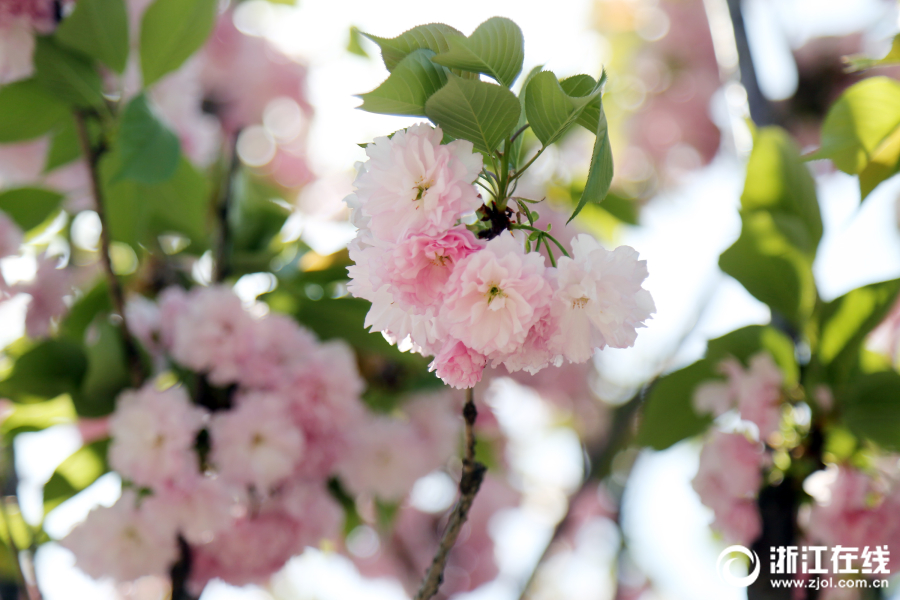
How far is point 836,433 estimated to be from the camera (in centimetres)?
82

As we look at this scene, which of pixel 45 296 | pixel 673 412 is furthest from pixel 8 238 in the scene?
pixel 673 412

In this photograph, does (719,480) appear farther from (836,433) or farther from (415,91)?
(415,91)

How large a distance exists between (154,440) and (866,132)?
81 centimetres

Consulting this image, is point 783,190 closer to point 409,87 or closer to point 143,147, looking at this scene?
point 409,87

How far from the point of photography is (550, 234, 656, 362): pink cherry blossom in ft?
1.31

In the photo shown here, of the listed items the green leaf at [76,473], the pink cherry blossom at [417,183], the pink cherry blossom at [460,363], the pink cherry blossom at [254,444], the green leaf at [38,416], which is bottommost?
the green leaf at [76,473]

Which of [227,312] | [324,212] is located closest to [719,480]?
[227,312]

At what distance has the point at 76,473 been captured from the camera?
2.86 feet

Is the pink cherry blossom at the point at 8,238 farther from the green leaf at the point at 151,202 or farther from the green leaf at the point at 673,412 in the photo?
the green leaf at the point at 673,412

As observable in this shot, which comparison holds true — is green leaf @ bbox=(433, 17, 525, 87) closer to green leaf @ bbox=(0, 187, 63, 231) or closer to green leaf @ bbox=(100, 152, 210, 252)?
green leaf @ bbox=(100, 152, 210, 252)

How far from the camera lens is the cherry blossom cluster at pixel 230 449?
0.76 m

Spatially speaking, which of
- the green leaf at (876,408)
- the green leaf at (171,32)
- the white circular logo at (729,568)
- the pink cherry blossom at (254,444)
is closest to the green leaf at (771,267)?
the green leaf at (876,408)

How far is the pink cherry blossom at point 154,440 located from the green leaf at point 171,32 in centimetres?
38

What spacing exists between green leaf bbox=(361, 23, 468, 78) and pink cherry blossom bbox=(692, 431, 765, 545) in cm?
63
